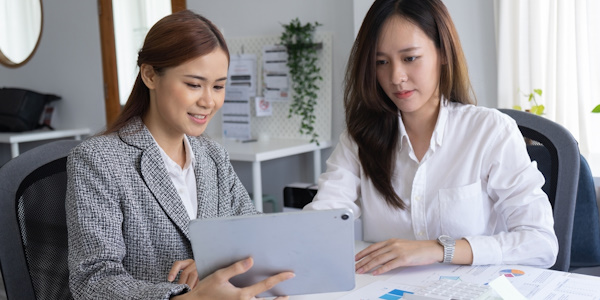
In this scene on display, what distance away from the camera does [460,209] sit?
1.44 m

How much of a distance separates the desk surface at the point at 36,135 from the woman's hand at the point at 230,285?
334 cm

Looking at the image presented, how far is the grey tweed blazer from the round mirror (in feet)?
12.1

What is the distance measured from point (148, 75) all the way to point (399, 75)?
561mm

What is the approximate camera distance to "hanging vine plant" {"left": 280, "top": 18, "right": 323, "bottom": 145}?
3.16 m

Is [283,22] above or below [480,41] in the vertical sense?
above

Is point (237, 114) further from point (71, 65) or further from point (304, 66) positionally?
point (71, 65)

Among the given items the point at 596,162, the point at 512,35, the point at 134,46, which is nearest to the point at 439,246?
the point at 596,162

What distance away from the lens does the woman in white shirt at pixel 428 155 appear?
1.38 m

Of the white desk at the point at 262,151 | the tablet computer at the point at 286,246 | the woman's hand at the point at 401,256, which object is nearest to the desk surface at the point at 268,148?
the white desk at the point at 262,151

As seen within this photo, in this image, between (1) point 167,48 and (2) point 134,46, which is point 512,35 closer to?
A: (1) point 167,48

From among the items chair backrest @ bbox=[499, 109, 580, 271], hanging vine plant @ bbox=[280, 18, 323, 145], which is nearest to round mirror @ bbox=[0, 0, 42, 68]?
hanging vine plant @ bbox=[280, 18, 323, 145]

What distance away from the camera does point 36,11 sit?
4.55 meters

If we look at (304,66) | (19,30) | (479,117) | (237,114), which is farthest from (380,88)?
(19,30)

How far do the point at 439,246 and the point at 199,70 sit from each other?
603 millimetres
